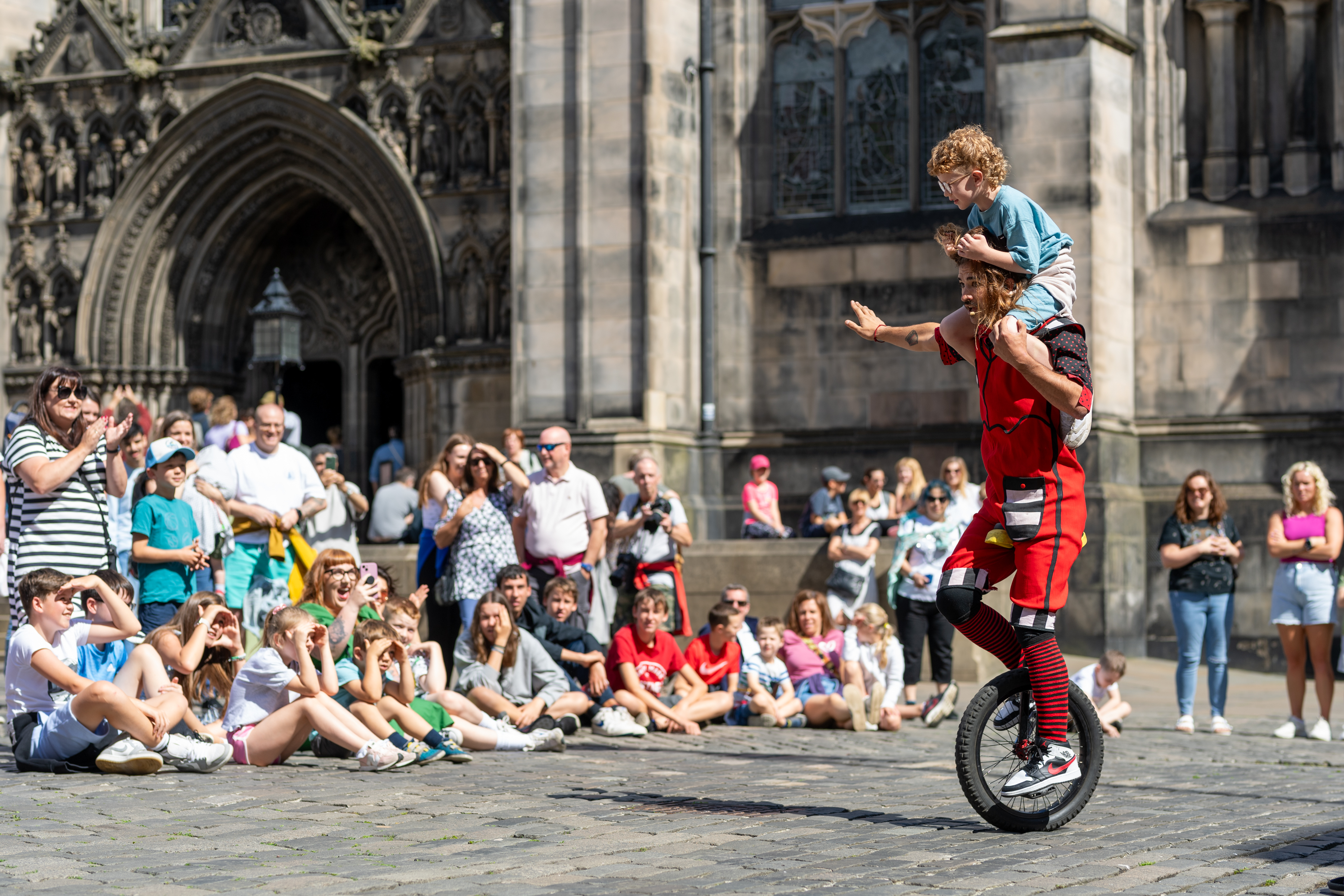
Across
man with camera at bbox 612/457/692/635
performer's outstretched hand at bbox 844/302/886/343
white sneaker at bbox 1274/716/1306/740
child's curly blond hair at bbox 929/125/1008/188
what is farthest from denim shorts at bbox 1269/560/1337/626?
child's curly blond hair at bbox 929/125/1008/188

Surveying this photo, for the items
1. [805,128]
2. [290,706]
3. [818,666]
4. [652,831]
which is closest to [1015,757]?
[652,831]

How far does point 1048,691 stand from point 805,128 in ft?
41.7

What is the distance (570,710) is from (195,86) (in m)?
14.5

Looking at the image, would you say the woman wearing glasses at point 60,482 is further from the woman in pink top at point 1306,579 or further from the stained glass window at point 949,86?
the stained glass window at point 949,86

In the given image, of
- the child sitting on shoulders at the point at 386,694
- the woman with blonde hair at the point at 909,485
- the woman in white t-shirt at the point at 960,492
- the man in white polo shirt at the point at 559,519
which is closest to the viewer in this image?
the child sitting on shoulders at the point at 386,694

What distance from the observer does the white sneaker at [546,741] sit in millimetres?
9133

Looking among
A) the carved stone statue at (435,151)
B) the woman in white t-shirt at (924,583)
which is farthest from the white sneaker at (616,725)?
the carved stone statue at (435,151)

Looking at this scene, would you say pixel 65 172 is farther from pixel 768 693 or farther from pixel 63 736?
pixel 63 736

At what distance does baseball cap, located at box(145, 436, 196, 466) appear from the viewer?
10.3 meters

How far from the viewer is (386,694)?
8.84 m

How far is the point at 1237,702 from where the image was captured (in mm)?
13102

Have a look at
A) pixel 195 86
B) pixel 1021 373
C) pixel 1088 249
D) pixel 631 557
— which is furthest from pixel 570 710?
pixel 195 86

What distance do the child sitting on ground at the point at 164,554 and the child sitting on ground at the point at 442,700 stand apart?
46.8 inches

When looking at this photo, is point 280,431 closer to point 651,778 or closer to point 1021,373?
point 651,778
